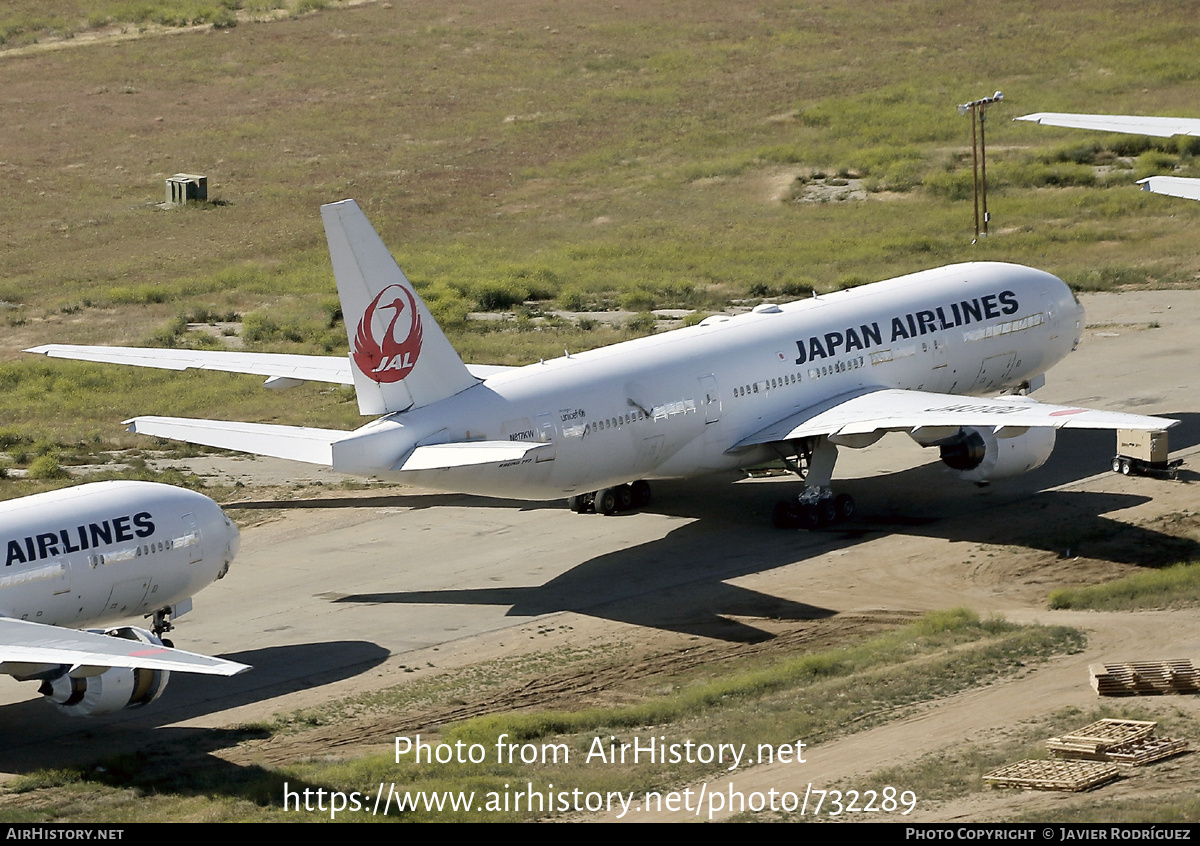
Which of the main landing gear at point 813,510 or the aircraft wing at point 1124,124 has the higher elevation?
the aircraft wing at point 1124,124

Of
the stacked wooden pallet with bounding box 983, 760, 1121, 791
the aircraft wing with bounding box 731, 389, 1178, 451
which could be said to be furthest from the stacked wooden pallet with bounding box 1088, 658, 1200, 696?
the aircraft wing with bounding box 731, 389, 1178, 451

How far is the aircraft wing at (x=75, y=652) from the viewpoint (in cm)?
2762

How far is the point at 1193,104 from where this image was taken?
113938 millimetres

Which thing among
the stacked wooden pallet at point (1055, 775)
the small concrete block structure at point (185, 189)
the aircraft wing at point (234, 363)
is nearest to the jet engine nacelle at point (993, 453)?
the aircraft wing at point (234, 363)

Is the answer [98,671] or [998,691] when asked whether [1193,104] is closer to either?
[998,691]

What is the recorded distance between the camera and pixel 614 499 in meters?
48.4

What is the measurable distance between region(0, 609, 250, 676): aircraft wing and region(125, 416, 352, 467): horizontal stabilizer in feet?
32.1

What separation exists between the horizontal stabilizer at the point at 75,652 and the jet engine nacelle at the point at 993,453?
892 inches

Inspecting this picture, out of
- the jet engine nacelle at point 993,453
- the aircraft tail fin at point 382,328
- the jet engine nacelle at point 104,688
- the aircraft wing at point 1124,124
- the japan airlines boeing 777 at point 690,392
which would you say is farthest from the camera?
the aircraft wing at point 1124,124

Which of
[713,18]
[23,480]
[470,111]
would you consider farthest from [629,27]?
[23,480]

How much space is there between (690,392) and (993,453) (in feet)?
27.0

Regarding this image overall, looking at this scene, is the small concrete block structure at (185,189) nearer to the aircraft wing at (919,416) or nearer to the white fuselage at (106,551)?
the aircraft wing at (919,416)

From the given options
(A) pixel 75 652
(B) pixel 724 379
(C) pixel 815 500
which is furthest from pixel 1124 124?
(A) pixel 75 652

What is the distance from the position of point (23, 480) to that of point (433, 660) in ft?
68.9
